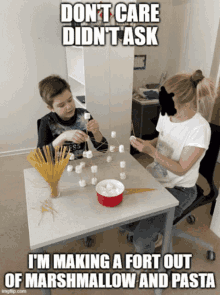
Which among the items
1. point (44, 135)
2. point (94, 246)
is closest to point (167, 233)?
point (94, 246)

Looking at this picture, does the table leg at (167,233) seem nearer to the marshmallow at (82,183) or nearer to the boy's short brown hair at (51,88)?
the marshmallow at (82,183)

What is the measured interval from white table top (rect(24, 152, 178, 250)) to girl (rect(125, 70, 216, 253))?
0.58ft

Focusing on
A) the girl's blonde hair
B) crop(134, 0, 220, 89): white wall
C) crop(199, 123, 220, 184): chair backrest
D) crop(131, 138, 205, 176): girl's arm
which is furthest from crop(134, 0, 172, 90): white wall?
crop(131, 138, 205, 176): girl's arm

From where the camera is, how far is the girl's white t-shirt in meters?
1.13

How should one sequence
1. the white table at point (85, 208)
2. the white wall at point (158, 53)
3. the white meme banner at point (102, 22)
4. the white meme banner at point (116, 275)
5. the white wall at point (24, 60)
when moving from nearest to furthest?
1. the white table at point (85, 208)
2. the white meme banner at point (116, 275)
3. the white meme banner at point (102, 22)
4. the white wall at point (24, 60)
5. the white wall at point (158, 53)

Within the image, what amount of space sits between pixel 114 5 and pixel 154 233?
6.53 feet

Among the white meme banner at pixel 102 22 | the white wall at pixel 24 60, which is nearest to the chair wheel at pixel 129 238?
the white meme banner at pixel 102 22

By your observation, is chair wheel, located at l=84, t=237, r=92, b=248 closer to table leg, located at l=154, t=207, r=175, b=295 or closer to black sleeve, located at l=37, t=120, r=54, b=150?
table leg, located at l=154, t=207, r=175, b=295

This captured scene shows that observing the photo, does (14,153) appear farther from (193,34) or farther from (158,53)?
(193,34)

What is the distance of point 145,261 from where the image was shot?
1.27 meters

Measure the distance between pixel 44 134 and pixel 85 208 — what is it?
69 cm

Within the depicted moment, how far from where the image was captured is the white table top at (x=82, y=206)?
875 millimetres

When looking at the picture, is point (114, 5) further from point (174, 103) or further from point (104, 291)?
point (104, 291)

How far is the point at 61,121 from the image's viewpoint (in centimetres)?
151
